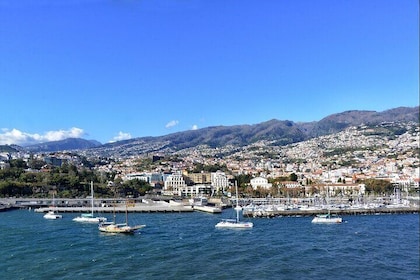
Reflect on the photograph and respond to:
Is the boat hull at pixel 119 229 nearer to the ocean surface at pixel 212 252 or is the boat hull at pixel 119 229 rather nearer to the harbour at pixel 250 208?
the ocean surface at pixel 212 252

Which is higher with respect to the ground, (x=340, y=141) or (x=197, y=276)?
(x=340, y=141)

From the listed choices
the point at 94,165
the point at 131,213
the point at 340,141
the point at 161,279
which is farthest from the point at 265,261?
the point at 340,141

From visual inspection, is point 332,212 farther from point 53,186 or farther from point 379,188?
point 53,186

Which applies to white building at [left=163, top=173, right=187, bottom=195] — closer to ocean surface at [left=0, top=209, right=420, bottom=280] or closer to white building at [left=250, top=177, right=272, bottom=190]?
white building at [left=250, top=177, right=272, bottom=190]

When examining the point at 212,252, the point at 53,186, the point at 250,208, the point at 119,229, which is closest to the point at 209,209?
the point at 250,208

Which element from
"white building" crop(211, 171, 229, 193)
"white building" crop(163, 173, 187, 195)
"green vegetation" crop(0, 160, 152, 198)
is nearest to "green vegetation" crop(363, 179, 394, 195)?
"white building" crop(211, 171, 229, 193)

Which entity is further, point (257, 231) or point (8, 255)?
point (257, 231)

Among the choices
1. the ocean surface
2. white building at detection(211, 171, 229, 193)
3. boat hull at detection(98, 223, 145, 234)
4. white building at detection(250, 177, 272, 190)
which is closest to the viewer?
the ocean surface

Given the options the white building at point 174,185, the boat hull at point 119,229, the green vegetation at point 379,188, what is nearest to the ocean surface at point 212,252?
the boat hull at point 119,229

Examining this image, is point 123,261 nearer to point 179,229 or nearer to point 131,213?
point 179,229
